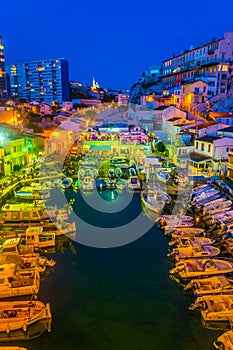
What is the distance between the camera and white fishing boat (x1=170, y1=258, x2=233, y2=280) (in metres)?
11.0

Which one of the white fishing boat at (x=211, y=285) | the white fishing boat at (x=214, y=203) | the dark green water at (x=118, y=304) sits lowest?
the dark green water at (x=118, y=304)

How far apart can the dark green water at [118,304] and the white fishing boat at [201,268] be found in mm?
602

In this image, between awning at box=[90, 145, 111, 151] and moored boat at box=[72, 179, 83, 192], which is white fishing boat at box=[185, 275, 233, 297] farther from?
awning at box=[90, 145, 111, 151]

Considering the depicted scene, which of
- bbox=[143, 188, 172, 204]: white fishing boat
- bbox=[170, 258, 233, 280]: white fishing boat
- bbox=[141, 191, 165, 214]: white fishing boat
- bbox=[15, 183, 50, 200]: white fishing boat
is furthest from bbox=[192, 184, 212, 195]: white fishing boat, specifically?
bbox=[15, 183, 50, 200]: white fishing boat

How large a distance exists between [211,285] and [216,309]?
1205 millimetres

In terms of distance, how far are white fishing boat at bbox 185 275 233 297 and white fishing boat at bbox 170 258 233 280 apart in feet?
1.34

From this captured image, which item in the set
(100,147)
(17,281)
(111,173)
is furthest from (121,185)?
(17,281)

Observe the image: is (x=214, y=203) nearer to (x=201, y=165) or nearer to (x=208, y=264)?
(x=201, y=165)

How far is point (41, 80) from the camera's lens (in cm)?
8081

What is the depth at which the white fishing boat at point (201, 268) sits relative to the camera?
11.0m

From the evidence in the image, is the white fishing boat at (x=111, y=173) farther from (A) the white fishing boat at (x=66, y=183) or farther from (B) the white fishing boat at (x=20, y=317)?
(B) the white fishing boat at (x=20, y=317)

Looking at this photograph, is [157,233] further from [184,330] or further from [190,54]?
[190,54]

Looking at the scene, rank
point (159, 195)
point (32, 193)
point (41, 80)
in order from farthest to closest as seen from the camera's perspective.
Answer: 1. point (41, 80)
2. point (32, 193)
3. point (159, 195)

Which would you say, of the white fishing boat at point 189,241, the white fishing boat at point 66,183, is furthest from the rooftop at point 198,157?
the white fishing boat at point 66,183
